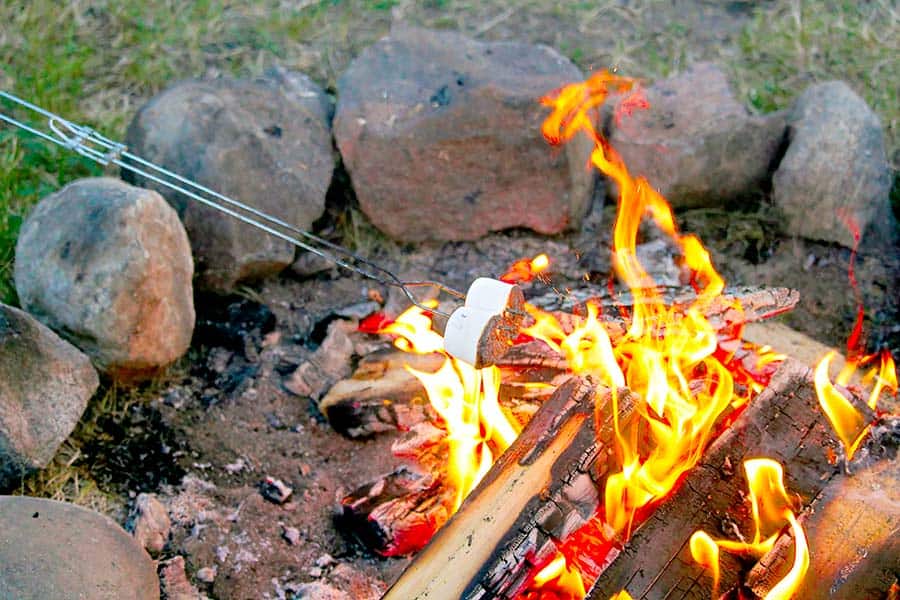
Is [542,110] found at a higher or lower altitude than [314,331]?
higher

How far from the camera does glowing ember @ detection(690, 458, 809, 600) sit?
2.01 meters

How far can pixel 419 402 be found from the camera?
289 centimetres

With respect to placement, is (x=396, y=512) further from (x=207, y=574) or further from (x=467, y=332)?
(x=467, y=332)

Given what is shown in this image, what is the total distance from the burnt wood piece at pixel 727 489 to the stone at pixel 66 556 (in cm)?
109

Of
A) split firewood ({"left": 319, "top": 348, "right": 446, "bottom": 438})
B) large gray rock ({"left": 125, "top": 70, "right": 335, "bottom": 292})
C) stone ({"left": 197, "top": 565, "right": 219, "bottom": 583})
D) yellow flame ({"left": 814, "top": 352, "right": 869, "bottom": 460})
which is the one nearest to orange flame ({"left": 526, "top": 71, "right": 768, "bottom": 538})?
yellow flame ({"left": 814, "top": 352, "right": 869, "bottom": 460})

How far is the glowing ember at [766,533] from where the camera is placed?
79.1 inches

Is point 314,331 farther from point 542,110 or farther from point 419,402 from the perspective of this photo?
point 542,110

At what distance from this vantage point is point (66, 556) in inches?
85.6

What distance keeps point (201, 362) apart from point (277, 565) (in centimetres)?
90

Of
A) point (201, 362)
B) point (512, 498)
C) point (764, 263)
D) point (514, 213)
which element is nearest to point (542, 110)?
point (514, 213)

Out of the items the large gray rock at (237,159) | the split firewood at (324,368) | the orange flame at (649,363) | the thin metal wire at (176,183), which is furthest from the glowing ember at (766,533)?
the large gray rock at (237,159)

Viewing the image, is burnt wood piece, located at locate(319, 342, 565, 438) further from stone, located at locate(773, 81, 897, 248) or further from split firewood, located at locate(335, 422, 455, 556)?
stone, located at locate(773, 81, 897, 248)

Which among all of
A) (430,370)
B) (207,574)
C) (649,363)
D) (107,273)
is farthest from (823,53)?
(207,574)

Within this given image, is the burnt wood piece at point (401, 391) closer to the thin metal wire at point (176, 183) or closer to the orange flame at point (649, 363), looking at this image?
the orange flame at point (649, 363)
